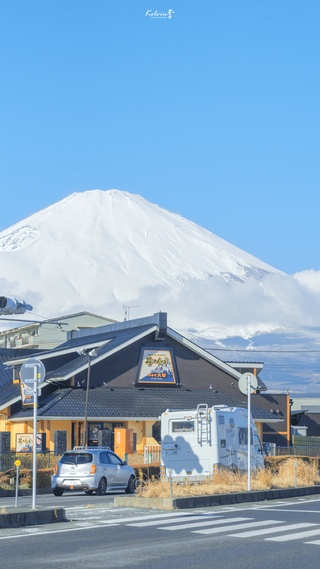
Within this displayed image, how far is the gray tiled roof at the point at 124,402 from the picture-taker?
1983 inches

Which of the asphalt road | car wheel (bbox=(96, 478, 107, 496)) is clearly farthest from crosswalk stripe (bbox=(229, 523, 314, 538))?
car wheel (bbox=(96, 478, 107, 496))

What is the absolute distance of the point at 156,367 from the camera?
56625 millimetres

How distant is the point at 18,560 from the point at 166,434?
1731 centimetres

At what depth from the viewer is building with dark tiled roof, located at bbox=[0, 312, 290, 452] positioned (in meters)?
51.6

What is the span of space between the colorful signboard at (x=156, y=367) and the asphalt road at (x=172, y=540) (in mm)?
33966

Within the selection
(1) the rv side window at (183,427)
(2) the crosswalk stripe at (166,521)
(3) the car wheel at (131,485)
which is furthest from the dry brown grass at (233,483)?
(3) the car wheel at (131,485)

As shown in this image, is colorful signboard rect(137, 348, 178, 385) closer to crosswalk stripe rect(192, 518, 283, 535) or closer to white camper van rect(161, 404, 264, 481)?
white camper van rect(161, 404, 264, 481)

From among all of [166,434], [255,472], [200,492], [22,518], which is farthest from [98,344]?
[22,518]

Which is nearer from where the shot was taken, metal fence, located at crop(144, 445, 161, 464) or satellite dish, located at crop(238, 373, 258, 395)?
satellite dish, located at crop(238, 373, 258, 395)

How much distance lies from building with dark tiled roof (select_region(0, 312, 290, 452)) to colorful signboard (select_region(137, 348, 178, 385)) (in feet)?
0.18

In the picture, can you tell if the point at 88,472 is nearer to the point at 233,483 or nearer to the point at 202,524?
the point at 233,483

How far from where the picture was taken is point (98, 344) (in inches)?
2311

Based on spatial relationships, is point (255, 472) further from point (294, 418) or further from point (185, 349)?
point (294, 418)

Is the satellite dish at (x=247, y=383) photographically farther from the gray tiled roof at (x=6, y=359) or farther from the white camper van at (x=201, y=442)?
the gray tiled roof at (x=6, y=359)
